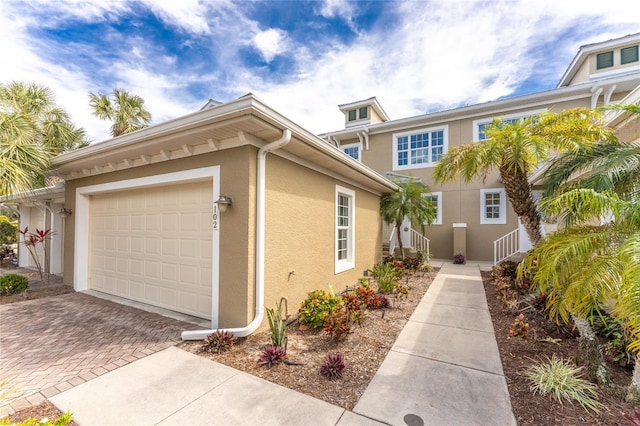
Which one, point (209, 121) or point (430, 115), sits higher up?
point (430, 115)

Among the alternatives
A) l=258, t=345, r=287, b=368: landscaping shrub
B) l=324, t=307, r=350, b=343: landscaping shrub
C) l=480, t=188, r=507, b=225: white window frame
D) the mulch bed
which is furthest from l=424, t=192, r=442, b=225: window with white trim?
l=258, t=345, r=287, b=368: landscaping shrub

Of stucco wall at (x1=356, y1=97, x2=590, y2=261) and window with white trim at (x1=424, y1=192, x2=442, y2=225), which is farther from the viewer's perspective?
window with white trim at (x1=424, y1=192, x2=442, y2=225)

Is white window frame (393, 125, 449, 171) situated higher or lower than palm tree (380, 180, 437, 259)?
higher

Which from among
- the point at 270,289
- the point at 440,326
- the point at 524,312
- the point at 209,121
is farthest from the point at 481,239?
the point at 209,121

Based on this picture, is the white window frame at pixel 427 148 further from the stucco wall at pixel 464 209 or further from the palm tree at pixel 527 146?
the palm tree at pixel 527 146

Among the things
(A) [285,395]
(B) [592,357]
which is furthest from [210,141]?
(B) [592,357]

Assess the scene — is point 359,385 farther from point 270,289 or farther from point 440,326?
point 440,326

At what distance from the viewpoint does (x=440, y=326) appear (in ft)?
15.8

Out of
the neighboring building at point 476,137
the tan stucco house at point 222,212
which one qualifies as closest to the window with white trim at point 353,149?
the neighboring building at point 476,137

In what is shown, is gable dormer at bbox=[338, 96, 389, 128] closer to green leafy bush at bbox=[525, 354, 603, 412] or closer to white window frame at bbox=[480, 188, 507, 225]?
white window frame at bbox=[480, 188, 507, 225]

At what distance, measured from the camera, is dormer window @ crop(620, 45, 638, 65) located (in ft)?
36.2

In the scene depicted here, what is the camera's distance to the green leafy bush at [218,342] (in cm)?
382

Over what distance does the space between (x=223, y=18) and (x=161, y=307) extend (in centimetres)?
666

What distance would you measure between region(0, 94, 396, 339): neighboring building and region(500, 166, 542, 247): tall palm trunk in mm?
3034
